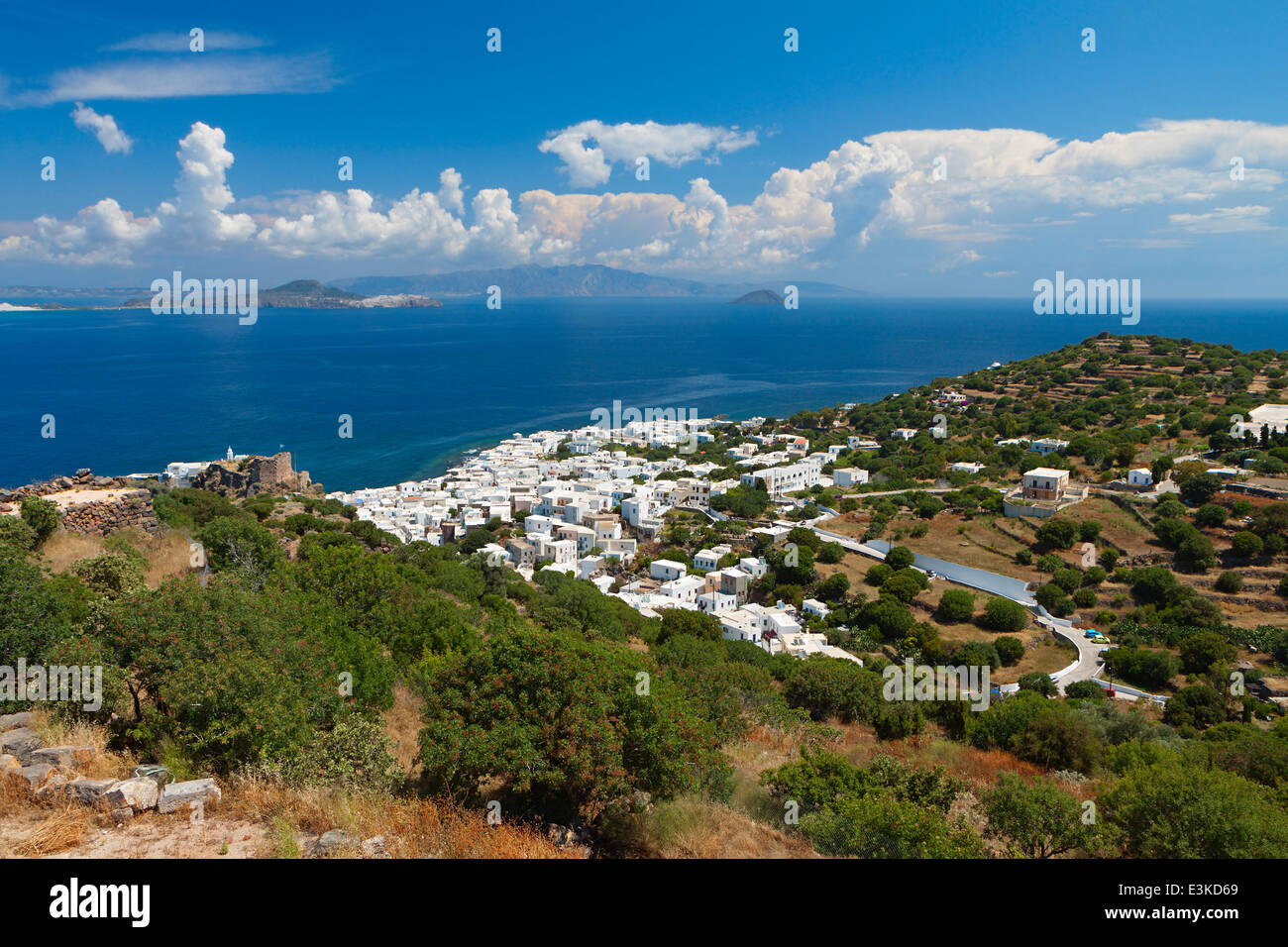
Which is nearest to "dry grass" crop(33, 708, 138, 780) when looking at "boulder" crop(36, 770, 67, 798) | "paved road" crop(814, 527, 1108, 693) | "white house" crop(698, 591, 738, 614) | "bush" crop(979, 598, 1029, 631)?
"boulder" crop(36, 770, 67, 798)

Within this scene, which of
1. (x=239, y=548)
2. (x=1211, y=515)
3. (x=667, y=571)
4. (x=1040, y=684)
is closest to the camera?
(x=239, y=548)

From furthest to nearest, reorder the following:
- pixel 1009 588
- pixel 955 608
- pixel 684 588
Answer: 1. pixel 684 588
2. pixel 1009 588
3. pixel 955 608

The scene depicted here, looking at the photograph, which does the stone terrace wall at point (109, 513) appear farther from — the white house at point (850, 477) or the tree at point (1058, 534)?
the white house at point (850, 477)

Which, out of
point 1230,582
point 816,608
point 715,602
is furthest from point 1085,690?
point 715,602

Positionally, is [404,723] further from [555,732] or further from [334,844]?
[334,844]
